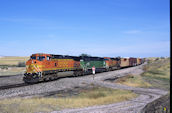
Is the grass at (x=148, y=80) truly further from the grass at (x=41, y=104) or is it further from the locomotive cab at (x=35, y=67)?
the locomotive cab at (x=35, y=67)

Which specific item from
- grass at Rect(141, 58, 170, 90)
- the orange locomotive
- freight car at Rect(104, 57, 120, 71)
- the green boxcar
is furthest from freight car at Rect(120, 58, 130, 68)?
the orange locomotive

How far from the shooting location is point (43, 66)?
24250 millimetres

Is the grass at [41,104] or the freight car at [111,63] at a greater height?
the freight car at [111,63]

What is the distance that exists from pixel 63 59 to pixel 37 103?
15.7 metres

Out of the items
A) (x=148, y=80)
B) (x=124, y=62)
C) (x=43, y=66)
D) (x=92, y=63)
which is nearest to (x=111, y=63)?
(x=92, y=63)

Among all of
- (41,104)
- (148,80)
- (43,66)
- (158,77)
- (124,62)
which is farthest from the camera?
(124,62)

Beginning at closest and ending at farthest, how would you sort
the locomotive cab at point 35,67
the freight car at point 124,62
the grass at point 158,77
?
1. the locomotive cab at point 35,67
2. the grass at point 158,77
3. the freight car at point 124,62

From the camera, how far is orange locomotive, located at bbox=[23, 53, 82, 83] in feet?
78.2

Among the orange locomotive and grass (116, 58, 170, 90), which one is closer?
the orange locomotive

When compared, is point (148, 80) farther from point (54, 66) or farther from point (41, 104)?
point (41, 104)

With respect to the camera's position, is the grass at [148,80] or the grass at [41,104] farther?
the grass at [148,80]

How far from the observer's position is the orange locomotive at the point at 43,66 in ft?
78.2

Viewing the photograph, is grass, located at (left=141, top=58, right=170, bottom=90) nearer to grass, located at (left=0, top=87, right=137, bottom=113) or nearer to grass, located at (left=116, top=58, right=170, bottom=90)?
grass, located at (left=116, top=58, right=170, bottom=90)

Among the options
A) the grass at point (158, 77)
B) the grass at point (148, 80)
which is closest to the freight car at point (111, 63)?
the grass at point (158, 77)
